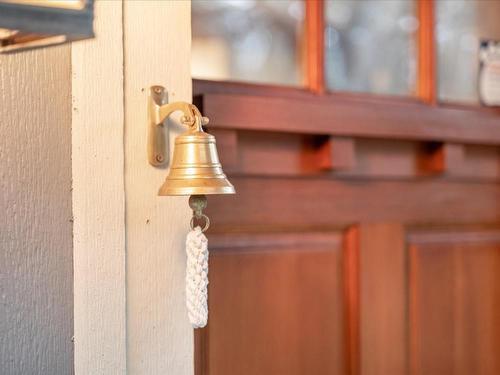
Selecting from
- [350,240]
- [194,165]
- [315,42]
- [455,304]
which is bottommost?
[455,304]

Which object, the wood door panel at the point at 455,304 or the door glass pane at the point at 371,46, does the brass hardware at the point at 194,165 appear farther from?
the wood door panel at the point at 455,304

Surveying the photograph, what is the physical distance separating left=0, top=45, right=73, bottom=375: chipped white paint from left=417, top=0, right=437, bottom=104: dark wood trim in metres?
0.66

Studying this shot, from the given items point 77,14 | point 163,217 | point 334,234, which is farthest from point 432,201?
point 77,14

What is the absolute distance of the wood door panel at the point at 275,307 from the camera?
1.00m

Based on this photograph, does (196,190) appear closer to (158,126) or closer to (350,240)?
(158,126)

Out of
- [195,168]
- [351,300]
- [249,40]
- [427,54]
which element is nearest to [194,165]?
[195,168]

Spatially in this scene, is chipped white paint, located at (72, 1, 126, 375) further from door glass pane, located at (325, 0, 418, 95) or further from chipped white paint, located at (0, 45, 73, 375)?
door glass pane, located at (325, 0, 418, 95)

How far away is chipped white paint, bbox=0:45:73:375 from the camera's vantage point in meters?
0.77

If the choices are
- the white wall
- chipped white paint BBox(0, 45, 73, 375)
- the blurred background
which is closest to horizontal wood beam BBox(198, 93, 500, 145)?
the blurred background

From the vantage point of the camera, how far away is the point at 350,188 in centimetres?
113

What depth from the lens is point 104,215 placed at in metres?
0.82

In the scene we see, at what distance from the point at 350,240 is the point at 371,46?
0.35 metres

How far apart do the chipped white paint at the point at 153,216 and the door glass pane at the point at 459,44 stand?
1.84 feet

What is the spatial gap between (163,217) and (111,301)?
0.41 ft
